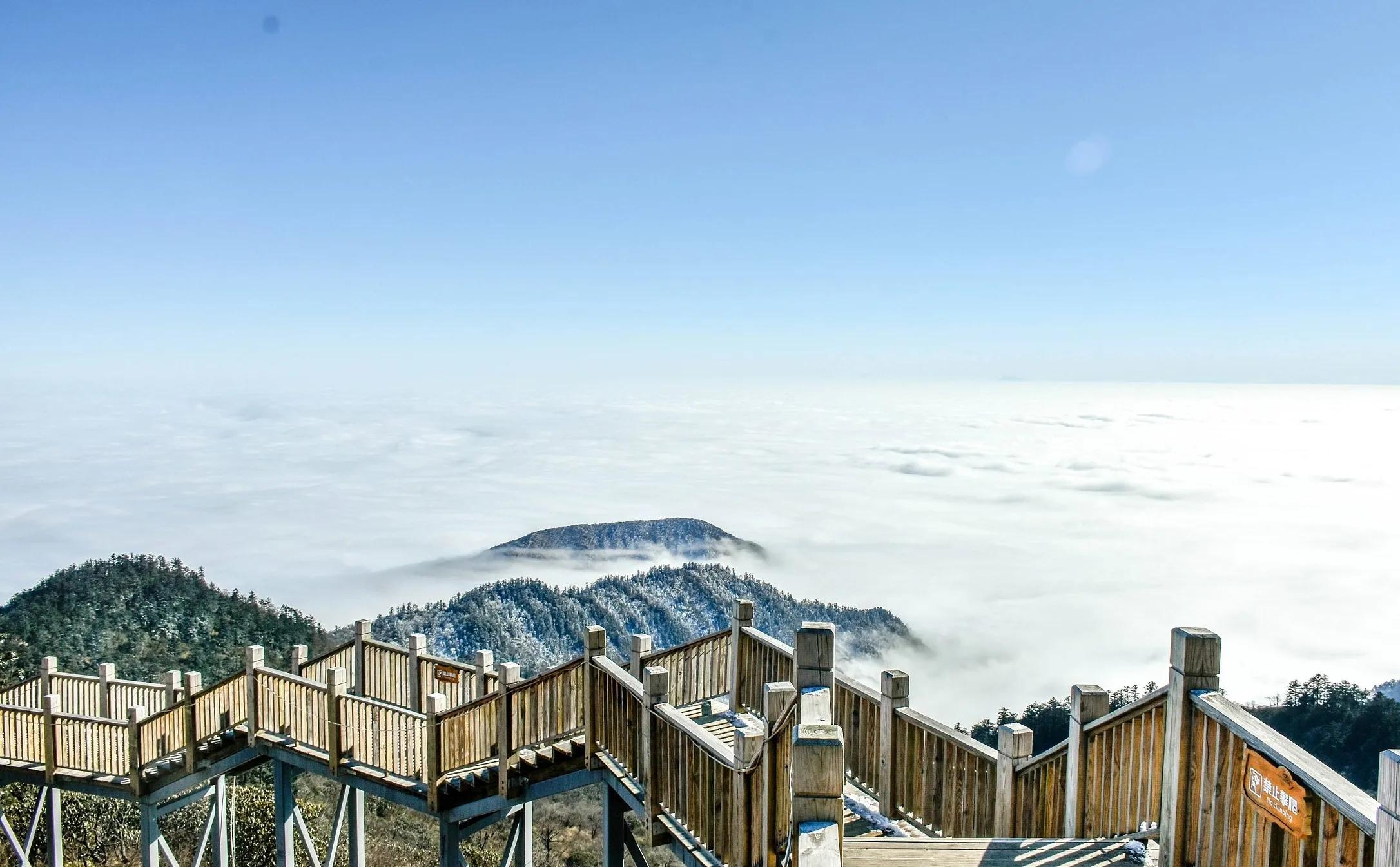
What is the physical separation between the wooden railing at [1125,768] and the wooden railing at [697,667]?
5187 mm

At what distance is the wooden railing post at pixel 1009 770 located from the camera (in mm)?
6391

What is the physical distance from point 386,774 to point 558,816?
32.0 metres

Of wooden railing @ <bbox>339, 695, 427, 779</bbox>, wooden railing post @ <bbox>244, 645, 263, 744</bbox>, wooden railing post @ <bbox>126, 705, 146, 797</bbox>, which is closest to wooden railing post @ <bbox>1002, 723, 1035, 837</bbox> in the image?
wooden railing @ <bbox>339, 695, 427, 779</bbox>

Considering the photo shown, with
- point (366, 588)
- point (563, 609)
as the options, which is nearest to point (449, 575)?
point (366, 588)

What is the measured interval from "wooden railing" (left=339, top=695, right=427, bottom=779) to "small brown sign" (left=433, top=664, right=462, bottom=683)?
151cm

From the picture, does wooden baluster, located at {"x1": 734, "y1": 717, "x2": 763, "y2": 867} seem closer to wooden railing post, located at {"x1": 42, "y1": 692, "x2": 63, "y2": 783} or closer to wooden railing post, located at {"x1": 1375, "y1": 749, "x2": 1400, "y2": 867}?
wooden railing post, located at {"x1": 1375, "y1": 749, "x2": 1400, "y2": 867}

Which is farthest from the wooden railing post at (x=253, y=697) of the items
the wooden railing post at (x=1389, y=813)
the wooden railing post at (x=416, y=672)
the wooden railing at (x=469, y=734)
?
the wooden railing post at (x=1389, y=813)

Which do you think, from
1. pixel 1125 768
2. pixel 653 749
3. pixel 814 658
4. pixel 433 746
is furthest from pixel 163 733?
pixel 1125 768

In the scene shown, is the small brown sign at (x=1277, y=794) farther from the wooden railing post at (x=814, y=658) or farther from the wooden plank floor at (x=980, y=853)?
the wooden railing post at (x=814, y=658)

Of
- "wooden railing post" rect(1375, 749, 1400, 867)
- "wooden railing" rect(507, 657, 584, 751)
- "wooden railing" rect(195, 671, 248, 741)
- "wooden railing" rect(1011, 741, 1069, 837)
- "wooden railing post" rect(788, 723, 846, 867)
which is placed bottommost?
"wooden railing" rect(195, 671, 248, 741)

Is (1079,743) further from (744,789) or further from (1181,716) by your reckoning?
(744,789)

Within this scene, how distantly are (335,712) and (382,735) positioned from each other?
31.9 inches

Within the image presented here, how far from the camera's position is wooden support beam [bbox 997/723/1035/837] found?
6391mm

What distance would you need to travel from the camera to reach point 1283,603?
504 feet
